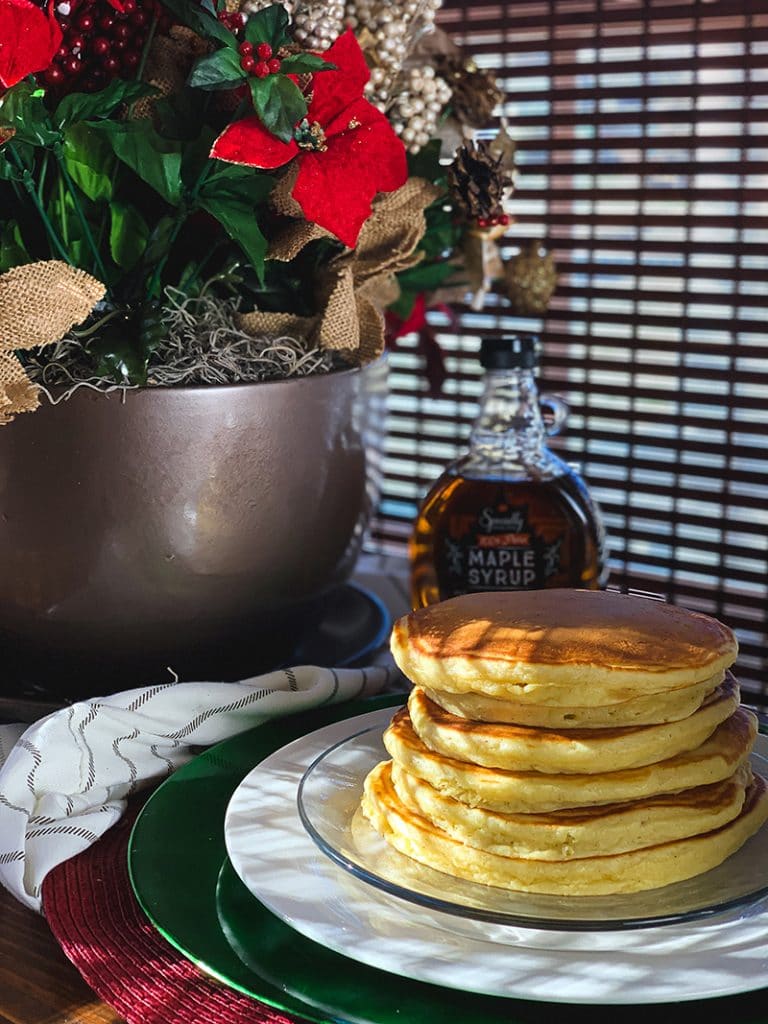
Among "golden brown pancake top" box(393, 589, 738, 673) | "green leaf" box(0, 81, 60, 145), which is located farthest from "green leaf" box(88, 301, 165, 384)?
"golden brown pancake top" box(393, 589, 738, 673)

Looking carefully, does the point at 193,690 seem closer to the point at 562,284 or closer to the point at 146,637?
the point at 146,637

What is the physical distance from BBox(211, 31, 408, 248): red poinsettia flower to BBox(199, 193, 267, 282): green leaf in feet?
0.11

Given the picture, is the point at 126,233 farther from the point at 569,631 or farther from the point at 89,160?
the point at 569,631

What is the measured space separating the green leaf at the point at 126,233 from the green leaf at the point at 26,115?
7 centimetres

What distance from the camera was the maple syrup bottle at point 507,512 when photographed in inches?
32.7

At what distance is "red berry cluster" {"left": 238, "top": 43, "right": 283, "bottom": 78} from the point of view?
2.07ft

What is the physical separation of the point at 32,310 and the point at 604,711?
1.17ft

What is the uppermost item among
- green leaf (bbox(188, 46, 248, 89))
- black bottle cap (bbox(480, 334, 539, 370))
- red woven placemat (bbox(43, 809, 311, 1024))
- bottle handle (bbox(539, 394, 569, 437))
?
green leaf (bbox(188, 46, 248, 89))

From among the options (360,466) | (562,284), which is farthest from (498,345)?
(562,284)

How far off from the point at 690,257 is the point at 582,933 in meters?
0.62

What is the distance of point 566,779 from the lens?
519 millimetres

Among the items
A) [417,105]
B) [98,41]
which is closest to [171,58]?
[98,41]

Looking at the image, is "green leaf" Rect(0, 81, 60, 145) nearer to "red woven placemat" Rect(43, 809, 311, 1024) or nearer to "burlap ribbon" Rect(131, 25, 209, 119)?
"burlap ribbon" Rect(131, 25, 209, 119)

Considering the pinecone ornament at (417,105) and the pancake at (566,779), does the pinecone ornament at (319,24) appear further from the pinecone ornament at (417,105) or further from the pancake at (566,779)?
the pancake at (566,779)
